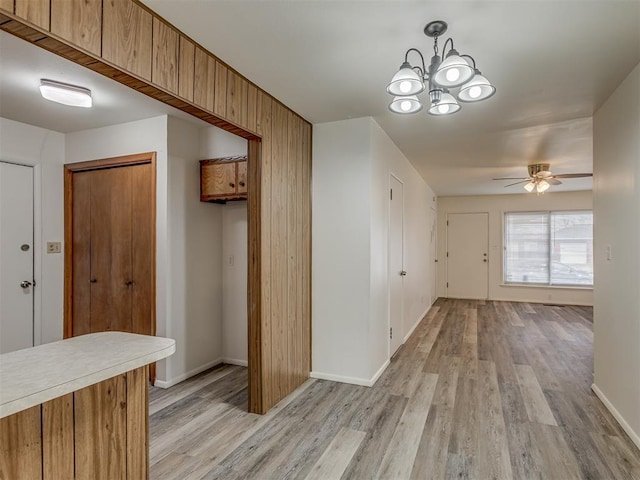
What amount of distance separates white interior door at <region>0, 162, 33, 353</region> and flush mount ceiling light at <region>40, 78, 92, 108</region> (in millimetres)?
1356

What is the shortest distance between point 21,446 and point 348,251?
249 cm

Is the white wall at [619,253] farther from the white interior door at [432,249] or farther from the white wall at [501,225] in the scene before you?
the white wall at [501,225]

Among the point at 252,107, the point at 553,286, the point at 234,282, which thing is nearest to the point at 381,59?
the point at 252,107

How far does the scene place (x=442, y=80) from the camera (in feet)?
5.71

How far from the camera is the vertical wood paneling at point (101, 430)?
1358mm

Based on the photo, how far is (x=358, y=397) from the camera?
2977 mm

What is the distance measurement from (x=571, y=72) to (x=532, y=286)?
6.36 meters

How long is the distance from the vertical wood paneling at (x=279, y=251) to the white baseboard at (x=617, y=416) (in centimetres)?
237

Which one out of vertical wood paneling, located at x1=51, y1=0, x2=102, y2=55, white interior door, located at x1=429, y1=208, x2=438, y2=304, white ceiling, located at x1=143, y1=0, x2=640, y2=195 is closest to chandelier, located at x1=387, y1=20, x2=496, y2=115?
white ceiling, located at x1=143, y1=0, x2=640, y2=195

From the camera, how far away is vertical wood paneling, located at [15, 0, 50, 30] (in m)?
1.24

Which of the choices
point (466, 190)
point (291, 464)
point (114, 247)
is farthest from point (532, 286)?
point (114, 247)

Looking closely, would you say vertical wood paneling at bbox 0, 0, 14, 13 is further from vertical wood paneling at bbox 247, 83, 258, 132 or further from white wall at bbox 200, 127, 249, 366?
white wall at bbox 200, 127, 249, 366

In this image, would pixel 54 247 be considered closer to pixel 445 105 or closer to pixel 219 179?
pixel 219 179

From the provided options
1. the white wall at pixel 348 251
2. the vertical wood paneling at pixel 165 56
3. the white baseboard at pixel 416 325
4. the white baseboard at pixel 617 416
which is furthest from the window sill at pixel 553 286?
the vertical wood paneling at pixel 165 56
